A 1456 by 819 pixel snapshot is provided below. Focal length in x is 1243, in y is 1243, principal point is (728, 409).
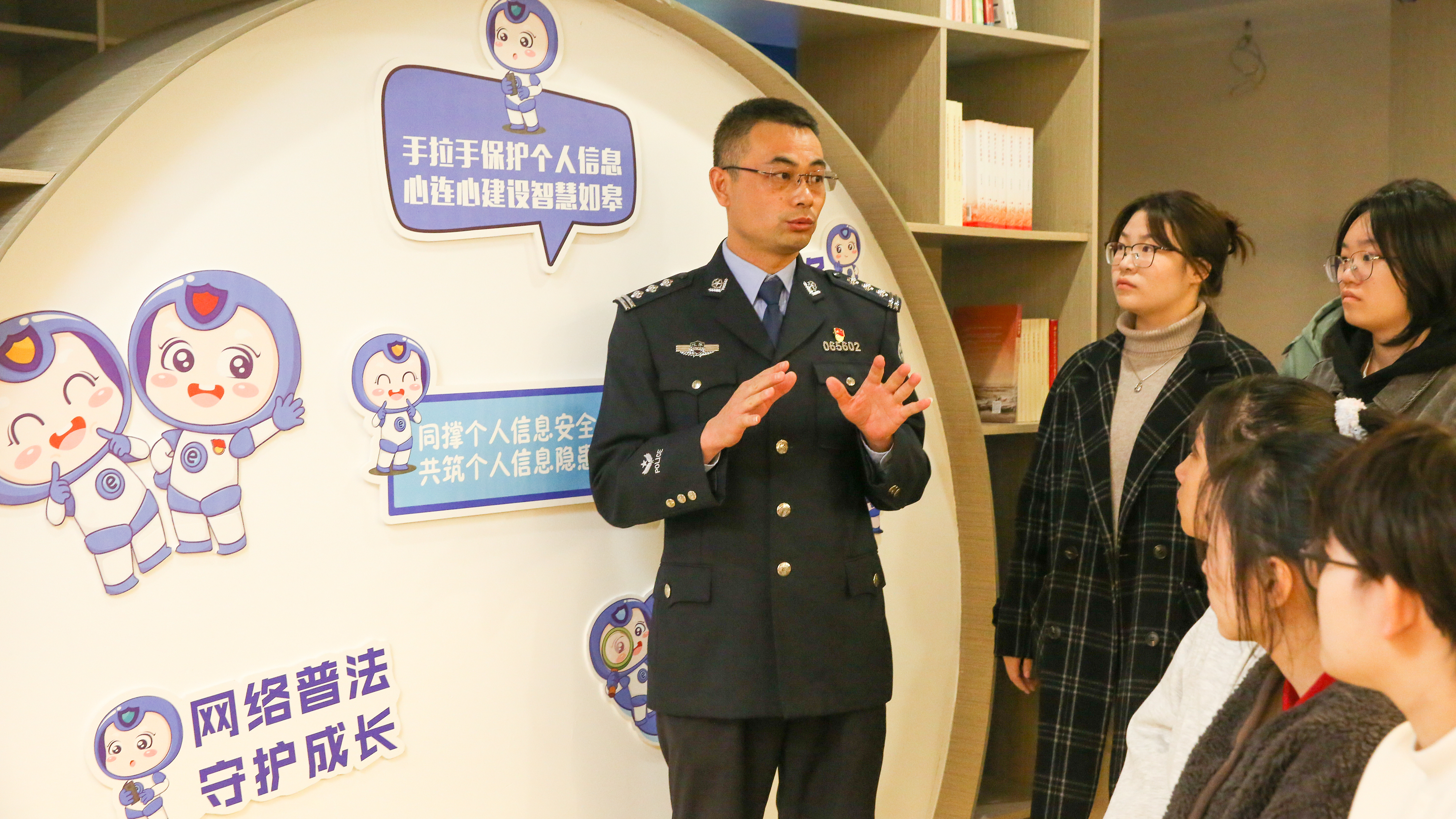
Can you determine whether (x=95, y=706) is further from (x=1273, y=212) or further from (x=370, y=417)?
(x=1273, y=212)

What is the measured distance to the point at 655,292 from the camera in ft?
7.50

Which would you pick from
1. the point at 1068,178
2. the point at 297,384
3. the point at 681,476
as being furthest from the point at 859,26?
the point at 297,384

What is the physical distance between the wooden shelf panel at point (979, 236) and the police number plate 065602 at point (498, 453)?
95cm

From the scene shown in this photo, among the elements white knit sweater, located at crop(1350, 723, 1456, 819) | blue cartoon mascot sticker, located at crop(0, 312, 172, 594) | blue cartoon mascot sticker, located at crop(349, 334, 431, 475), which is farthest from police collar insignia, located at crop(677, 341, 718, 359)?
white knit sweater, located at crop(1350, 723, 1456, 819)

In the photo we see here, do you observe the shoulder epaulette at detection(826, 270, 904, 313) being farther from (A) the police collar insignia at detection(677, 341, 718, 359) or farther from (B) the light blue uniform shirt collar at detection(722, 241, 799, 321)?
(A) the police collar insignia at detection(677, 341, 718, 359)

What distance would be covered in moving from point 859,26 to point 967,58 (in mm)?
473

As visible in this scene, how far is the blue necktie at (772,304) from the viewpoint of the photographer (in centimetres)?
230

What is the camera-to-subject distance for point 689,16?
7.99 feet

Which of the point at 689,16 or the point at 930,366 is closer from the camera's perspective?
the point at 689,16

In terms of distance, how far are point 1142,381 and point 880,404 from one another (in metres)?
0.71

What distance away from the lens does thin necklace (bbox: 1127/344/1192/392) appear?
252cm

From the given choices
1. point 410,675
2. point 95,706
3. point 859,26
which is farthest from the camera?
point 859,26

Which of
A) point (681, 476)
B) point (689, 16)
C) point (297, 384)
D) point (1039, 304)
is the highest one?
point (689, 16)

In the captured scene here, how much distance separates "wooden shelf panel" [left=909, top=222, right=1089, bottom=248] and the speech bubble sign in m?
0.78
